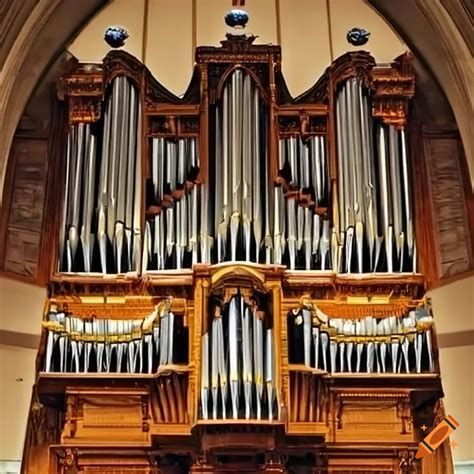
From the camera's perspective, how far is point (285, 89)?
32.1 feet

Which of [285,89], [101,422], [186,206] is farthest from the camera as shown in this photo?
[285,89]

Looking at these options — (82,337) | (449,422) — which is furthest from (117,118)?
(449,422)

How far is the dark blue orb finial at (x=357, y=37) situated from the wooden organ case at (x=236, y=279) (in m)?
0.45

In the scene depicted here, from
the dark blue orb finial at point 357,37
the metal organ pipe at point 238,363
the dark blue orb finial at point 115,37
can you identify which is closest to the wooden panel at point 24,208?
the dark blue orb finial at point 115,37

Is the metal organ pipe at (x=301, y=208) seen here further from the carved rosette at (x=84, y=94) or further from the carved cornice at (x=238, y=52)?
the carved rosette at (x=84, y=94)

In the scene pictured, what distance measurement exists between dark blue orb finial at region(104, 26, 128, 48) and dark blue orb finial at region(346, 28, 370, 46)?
2046 mm

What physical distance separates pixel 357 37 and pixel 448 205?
1.75 m

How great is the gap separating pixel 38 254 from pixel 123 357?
4.85 feet

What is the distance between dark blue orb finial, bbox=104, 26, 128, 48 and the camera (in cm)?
989

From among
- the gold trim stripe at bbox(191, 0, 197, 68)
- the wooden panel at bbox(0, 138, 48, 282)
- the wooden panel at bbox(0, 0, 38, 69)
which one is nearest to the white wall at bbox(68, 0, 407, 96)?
the gold trim stripe at bbox(191, 0, 197, 68)

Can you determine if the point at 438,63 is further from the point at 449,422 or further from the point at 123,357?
the point at 123,357

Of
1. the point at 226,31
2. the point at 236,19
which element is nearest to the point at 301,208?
the point at 236,19

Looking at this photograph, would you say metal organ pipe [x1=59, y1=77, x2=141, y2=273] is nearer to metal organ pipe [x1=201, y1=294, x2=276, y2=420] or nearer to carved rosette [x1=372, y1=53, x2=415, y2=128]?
metal organ pipe [x1=201, y1=294, x2=276, y2=420]

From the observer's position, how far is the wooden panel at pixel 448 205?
9.38 meters
